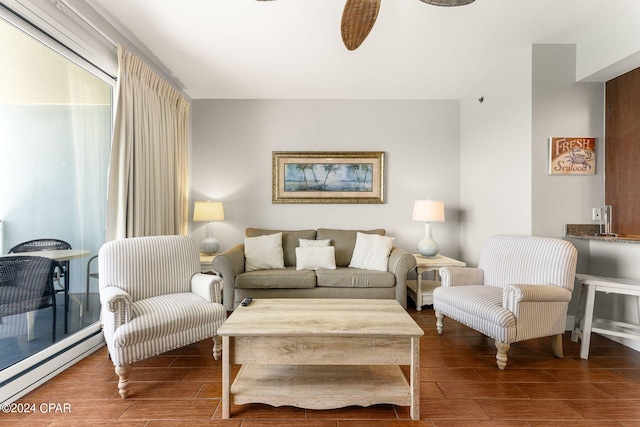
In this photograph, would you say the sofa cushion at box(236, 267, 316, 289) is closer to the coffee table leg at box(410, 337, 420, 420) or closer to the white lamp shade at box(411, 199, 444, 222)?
the white lamp shade at box(411, 199, 444, 222)

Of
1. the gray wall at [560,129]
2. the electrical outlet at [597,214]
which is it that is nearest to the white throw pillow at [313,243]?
the gray wall at [560,129]

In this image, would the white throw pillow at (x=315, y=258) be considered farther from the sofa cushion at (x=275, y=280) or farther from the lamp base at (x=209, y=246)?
the lamp base at (x=209, y=246)

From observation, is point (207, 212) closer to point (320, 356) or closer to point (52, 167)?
point (52, 167)

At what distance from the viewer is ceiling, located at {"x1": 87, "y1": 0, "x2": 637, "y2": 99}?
2475 millimetres

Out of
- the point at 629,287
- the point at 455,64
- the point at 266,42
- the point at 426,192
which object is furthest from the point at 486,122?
the point at 266,42

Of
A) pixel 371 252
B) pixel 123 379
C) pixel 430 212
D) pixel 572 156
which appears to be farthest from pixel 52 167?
pixel 572 156

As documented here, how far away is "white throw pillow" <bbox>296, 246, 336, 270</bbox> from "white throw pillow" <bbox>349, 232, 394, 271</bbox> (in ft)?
0.98

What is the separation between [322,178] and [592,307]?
119 inches

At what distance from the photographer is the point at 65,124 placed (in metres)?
2.38

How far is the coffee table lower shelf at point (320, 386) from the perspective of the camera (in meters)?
1.77

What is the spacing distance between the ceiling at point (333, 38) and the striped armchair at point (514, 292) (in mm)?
1787

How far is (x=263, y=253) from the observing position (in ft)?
12.0

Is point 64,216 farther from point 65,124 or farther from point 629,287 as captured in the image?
point 629,287

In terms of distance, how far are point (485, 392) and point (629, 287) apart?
4.53 ft
